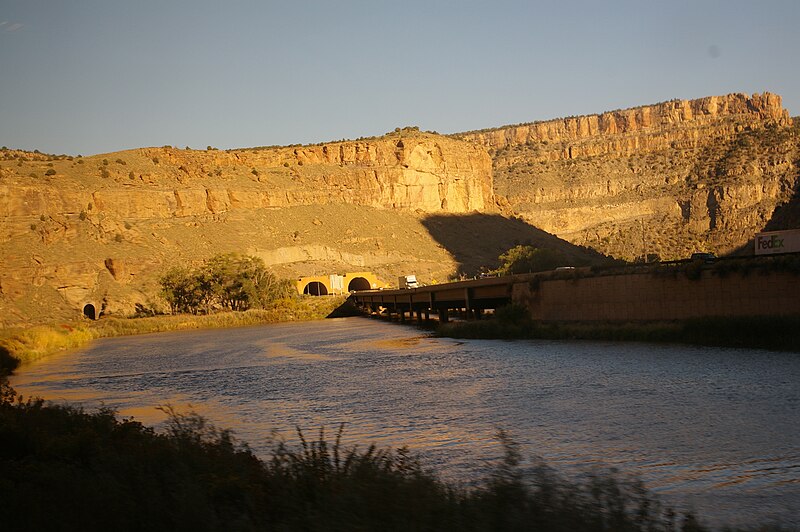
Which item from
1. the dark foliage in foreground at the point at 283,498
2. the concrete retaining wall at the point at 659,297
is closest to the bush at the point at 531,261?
the concrete retaining wall at the point at 659,297

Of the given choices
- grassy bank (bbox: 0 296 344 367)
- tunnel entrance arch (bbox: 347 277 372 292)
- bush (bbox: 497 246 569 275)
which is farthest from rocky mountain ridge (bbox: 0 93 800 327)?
A: bush (bbox: 497 246 569 275)

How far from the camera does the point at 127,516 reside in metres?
7.91

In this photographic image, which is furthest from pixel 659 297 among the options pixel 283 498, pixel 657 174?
pixel 657 174

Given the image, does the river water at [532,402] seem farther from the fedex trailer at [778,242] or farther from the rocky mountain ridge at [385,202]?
the rocky mountain ridge at [385,202]

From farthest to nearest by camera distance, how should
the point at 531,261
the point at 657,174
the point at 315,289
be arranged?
the point at 657,174, the point at 315,289, the point at 531,261

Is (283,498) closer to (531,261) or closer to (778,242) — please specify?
(778,242)

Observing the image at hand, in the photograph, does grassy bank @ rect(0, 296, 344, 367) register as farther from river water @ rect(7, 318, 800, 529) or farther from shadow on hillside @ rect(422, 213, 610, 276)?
shadow on hillside @ rect(422, 213, 610, 276)

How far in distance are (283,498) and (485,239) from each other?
Result: 411 ft

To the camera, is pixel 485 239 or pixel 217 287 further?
pixel 485 239

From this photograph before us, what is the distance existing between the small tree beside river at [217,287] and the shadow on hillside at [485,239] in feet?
109

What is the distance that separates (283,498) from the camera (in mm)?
7992

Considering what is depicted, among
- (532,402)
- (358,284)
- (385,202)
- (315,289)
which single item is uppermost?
(385,202)

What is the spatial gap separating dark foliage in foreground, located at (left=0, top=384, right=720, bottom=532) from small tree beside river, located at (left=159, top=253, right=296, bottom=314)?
8323 cm

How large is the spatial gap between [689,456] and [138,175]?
115 m
